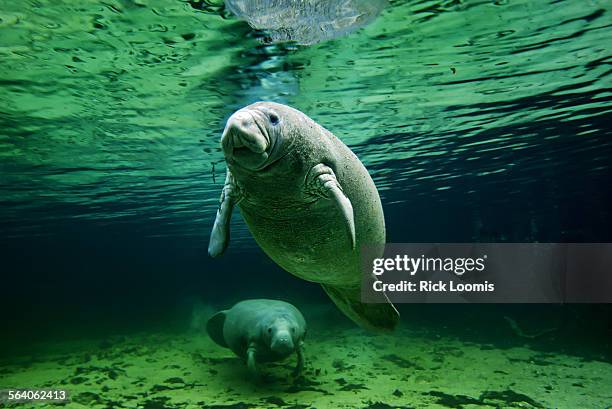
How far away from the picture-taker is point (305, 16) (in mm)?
6832

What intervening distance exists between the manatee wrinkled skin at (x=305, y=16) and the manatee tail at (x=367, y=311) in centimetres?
424

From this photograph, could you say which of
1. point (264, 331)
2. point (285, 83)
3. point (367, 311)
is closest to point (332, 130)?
point (285, 83)

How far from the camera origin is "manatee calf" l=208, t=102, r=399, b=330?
332 centimetres

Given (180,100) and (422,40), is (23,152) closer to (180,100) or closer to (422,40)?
→ (180,100)

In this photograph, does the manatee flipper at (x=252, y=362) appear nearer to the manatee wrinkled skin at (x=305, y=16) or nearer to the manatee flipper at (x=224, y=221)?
the manatee flipper at (x=224, y=221)

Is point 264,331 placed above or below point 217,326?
above

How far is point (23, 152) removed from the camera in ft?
44.0

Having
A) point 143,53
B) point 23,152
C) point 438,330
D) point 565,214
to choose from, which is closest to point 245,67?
point 143,53

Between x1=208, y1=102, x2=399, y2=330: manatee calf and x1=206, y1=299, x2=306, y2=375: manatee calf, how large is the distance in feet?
17.7

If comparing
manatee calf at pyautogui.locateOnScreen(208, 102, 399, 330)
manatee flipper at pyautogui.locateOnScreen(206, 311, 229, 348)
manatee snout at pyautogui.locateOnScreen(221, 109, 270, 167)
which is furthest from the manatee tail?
manatee flipper at pyautogui.locateOnScreen(206, 311, 229, 348)

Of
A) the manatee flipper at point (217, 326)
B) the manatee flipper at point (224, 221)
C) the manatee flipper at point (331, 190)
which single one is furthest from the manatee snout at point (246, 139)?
the manatee flipper at point (217, 326)

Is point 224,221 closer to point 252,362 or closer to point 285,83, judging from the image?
point 285,83

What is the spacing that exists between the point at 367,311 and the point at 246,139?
353 centimetres

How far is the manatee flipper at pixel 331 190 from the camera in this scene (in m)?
3.66
